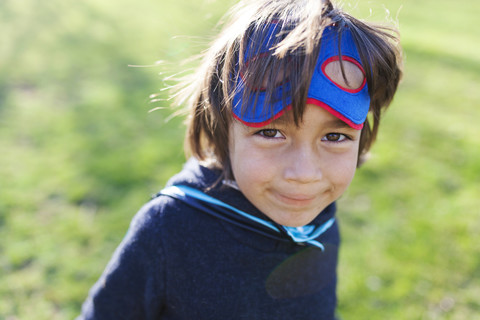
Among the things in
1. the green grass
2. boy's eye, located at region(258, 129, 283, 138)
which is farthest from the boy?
the green grass

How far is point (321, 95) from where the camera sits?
1.39 meters

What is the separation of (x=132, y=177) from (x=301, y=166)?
3009 millimetres

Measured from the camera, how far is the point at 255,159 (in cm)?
146

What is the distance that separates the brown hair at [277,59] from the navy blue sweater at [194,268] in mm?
205

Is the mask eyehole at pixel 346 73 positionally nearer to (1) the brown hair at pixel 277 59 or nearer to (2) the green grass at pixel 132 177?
(1) the brown hair at pixel 277 59

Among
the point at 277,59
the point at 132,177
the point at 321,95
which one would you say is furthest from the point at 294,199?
the point at 132,177

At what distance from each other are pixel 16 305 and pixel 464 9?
13.9 meters

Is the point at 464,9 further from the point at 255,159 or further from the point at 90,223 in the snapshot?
the point at 255,159

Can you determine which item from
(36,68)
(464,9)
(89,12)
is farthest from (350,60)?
(464,9)

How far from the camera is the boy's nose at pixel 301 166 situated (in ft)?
4.66

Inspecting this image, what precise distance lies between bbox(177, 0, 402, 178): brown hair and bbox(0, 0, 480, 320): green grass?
0.88 feet

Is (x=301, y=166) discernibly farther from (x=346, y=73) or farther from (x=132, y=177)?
(x=132, y=177)

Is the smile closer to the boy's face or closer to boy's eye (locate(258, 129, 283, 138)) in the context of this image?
the boy's face

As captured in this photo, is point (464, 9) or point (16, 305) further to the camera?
point (464, 9)
